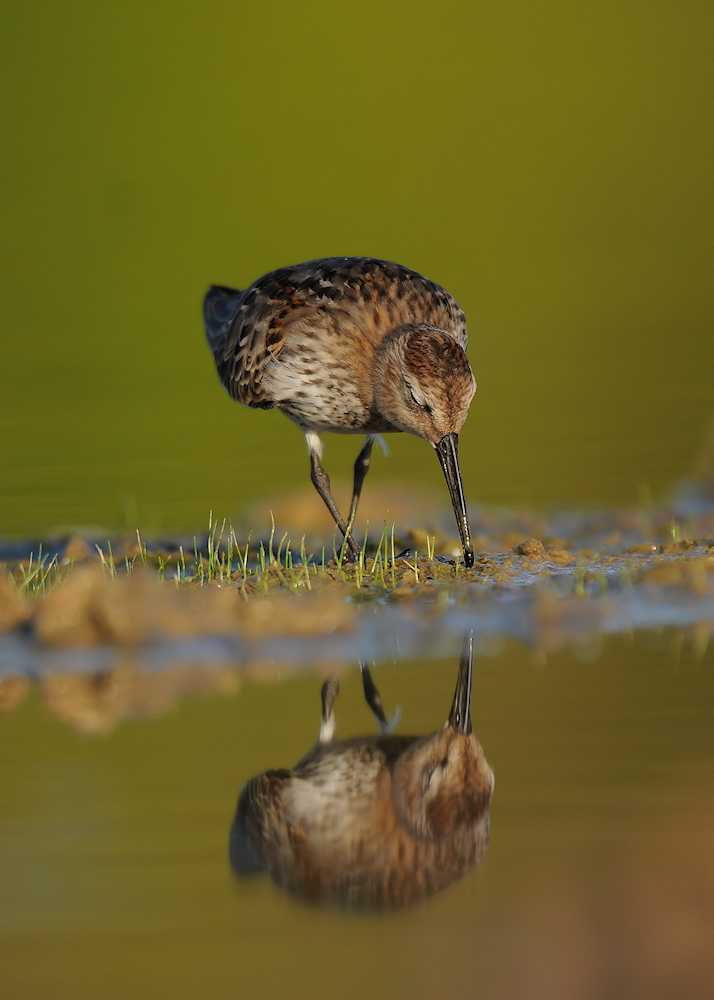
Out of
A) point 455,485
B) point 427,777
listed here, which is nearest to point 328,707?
point 427,777

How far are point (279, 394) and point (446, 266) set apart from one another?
1591 cm

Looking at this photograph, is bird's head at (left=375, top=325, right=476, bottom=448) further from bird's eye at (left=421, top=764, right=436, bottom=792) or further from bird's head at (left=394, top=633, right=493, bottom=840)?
bird's eye at (left=421, top=764, right=436, bottom=792)

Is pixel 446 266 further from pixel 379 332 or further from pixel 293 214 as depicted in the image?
pixel 379 332

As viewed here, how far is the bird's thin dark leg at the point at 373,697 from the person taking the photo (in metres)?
5.33

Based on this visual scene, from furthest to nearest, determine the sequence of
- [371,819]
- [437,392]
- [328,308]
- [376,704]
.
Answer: [328,308], [437,392], [376,704], [371,819]

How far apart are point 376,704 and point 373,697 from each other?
87mm

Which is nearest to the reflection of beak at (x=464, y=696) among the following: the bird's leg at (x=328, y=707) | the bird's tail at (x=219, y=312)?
the bird's leg at (x=328, y=707)

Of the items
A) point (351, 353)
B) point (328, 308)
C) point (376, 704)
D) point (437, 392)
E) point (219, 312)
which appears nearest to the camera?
point (376, 704)

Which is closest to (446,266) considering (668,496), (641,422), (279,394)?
(641,422)

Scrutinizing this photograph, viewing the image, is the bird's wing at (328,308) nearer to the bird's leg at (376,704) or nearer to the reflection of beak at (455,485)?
the reflection of beak at (455,485)

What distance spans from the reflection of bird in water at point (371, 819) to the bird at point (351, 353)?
314 centimetres

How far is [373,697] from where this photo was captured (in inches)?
219

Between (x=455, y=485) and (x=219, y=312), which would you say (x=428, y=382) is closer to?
(x=455, y=485)

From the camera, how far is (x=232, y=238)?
92.6ft
